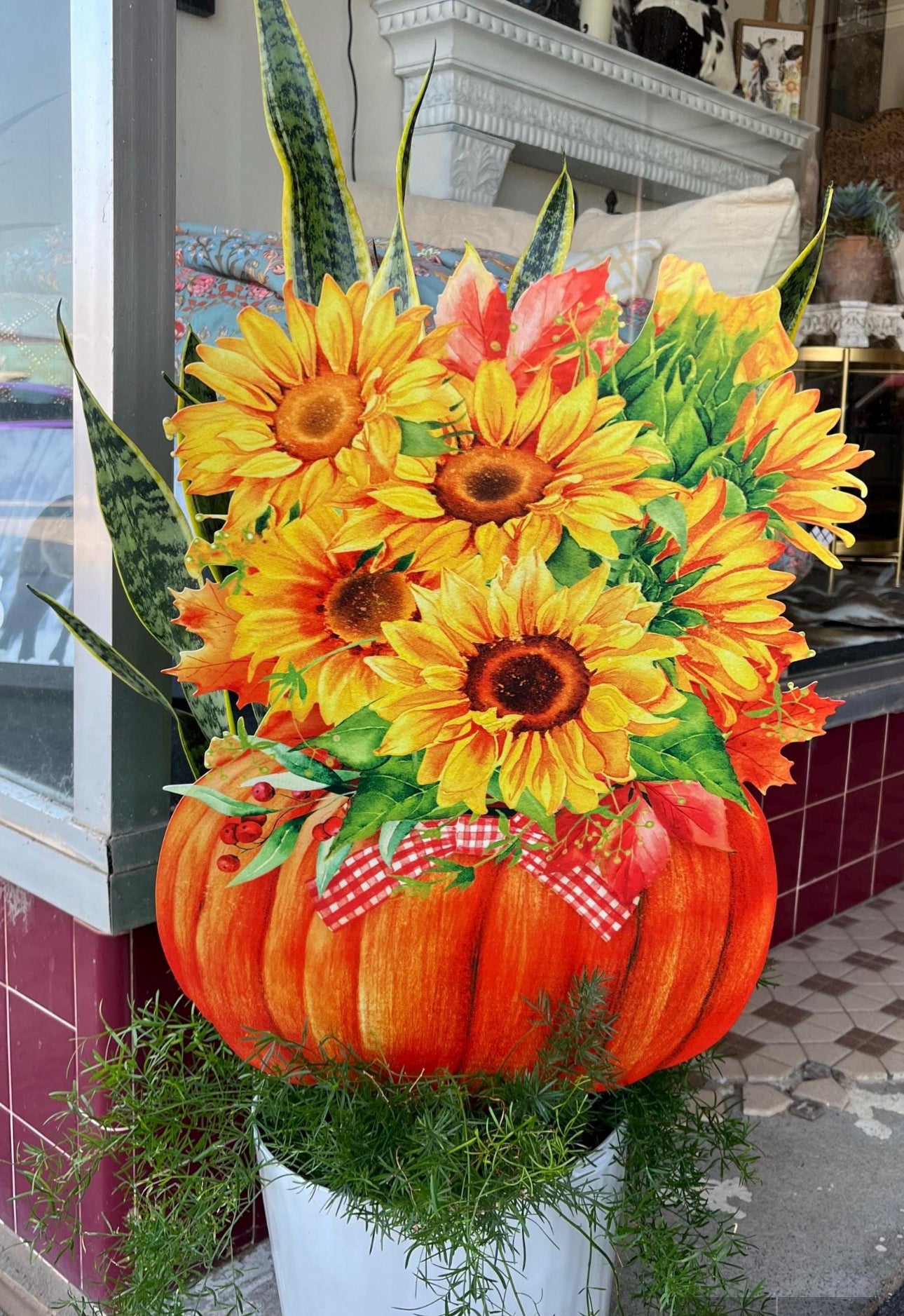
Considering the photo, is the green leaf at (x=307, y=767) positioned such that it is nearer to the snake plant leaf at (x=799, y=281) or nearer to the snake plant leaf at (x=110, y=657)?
the snake plant leaf at (x=110, y=657)

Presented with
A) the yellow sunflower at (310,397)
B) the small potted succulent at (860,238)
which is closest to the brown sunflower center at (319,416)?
the yellow sunflower at (310,397)

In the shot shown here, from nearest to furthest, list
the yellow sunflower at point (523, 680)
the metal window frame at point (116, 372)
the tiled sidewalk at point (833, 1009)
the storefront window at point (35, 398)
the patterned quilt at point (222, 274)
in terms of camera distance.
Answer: the yellow sunflower at point (523, 680)
the metal window frame at point (116, 372)
the storefront window at point (35, 398)
the patterned quilt at point (222, 274)
the tiled sidewalk at point (833, 1009)

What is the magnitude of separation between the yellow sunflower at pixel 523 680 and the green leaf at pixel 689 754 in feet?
0.11

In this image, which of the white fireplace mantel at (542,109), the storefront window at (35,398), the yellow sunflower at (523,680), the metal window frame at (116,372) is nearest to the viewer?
the yellow sunflower at (523,680)

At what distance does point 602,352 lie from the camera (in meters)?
0.64

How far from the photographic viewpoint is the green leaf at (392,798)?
2.11 ft

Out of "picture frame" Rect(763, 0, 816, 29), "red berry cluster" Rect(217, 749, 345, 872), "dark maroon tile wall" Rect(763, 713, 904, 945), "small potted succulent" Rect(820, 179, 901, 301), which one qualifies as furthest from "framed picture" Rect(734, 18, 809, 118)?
"red berry cluster" Rect(217, 749, 345, 872)

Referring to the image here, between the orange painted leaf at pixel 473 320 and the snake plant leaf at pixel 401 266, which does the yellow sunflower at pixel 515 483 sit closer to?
the orange painted leaf at pixel 473 320

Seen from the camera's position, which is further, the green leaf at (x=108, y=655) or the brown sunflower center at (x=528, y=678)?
the green leaf at (x=108, y=655)

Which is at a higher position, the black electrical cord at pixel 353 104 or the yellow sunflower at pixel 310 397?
the black electrical cord at pixel 353 104

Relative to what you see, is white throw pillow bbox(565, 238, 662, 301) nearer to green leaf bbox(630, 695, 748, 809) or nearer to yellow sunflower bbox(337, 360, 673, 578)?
yellow sunflower bbox(337, 360, 673, 578)

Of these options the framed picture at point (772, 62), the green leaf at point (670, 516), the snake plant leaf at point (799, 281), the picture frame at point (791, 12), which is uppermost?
the picture frame at point (791, 12)

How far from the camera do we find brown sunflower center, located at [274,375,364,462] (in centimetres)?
62

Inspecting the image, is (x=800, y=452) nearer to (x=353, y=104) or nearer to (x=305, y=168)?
(x=305, y=168)
